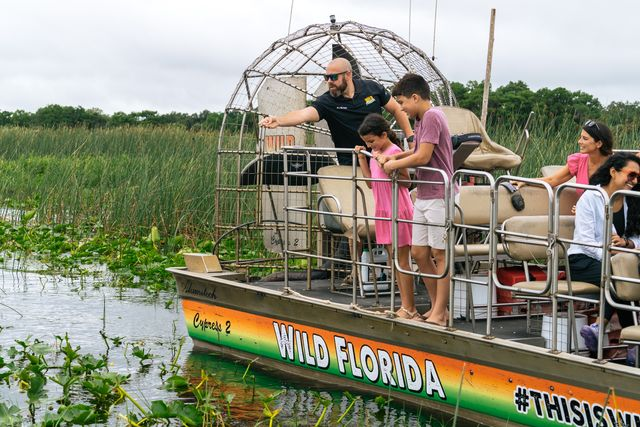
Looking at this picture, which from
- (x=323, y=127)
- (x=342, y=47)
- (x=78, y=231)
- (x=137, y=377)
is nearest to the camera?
(x=137, y=377)

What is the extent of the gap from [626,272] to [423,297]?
3063mm

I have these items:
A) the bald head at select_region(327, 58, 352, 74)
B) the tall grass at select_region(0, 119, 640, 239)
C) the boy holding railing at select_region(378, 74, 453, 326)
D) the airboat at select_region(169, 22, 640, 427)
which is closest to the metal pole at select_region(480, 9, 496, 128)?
the airboat at select_region(169, 22, 640, 427)

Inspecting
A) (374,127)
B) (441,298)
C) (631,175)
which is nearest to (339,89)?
(374,127)

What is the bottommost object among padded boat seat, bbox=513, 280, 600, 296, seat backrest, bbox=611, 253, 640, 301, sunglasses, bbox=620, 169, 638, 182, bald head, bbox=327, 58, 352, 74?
padded boat seat, bbox=513, 280, 600, 296

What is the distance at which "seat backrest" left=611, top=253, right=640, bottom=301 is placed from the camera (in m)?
6.03

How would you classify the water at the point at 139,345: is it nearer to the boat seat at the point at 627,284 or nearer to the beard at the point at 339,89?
the boat seat at the point at 627,284

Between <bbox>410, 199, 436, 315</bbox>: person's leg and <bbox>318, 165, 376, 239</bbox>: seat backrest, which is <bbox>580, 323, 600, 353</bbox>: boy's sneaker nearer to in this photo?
<bbox>410, 199, 436, 315</bbox>: person's leg

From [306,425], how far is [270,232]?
138 inches

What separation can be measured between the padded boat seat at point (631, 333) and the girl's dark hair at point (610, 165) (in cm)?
102

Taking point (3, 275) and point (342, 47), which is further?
point (3, 275)

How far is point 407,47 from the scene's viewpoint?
1025 centimetres

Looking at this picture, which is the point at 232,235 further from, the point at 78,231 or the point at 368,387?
the point at 368,387

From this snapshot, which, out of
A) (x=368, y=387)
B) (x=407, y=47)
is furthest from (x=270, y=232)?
(x=368, y=387)

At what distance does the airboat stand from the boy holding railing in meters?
0.15
